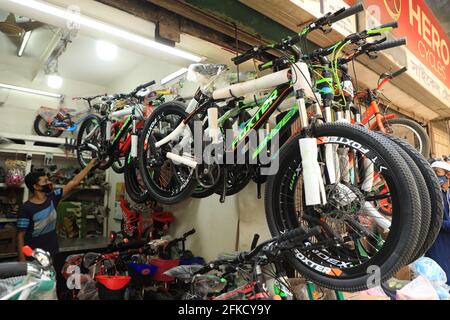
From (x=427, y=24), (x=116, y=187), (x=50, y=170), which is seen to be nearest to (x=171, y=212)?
(x=116, y=187)

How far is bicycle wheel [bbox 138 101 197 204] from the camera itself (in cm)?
212

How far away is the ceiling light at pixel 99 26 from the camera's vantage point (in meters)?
1.59

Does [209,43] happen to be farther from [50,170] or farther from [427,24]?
[50,170]

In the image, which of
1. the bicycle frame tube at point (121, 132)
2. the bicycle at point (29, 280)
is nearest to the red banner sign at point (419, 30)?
the bicycle frame tube at point (121, 132)

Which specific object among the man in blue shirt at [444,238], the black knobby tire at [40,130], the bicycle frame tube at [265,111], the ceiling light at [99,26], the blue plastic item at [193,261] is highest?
the black knobby tire at [40,130]

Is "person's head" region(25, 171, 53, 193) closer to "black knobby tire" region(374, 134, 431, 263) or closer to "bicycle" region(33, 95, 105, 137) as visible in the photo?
"bicycle" region(33, 95, 105, 137)

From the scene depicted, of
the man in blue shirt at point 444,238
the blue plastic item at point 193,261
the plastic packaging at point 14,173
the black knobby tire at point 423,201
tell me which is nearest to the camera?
the black knobby tire at point 423,201

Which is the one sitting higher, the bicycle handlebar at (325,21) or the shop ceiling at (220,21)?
the shop ceiling at (220,21)

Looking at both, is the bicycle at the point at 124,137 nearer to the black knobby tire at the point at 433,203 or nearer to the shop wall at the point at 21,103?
the black knobby tire at the point at 433,203

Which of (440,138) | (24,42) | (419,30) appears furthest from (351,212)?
(24,42)

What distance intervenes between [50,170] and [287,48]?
4.50 metres

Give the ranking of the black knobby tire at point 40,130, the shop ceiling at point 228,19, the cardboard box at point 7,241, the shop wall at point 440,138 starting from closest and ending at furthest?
the shop ceiling at point 228,19
the cardboard box at point 7,241
the shop wall at point 440,138
the black knobby tire at point 40,130

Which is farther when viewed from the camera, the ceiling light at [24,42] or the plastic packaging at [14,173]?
the plastic packaging at [14,173]

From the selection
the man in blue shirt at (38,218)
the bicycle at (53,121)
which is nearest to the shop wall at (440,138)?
the man in blue shirt at (38,218)
